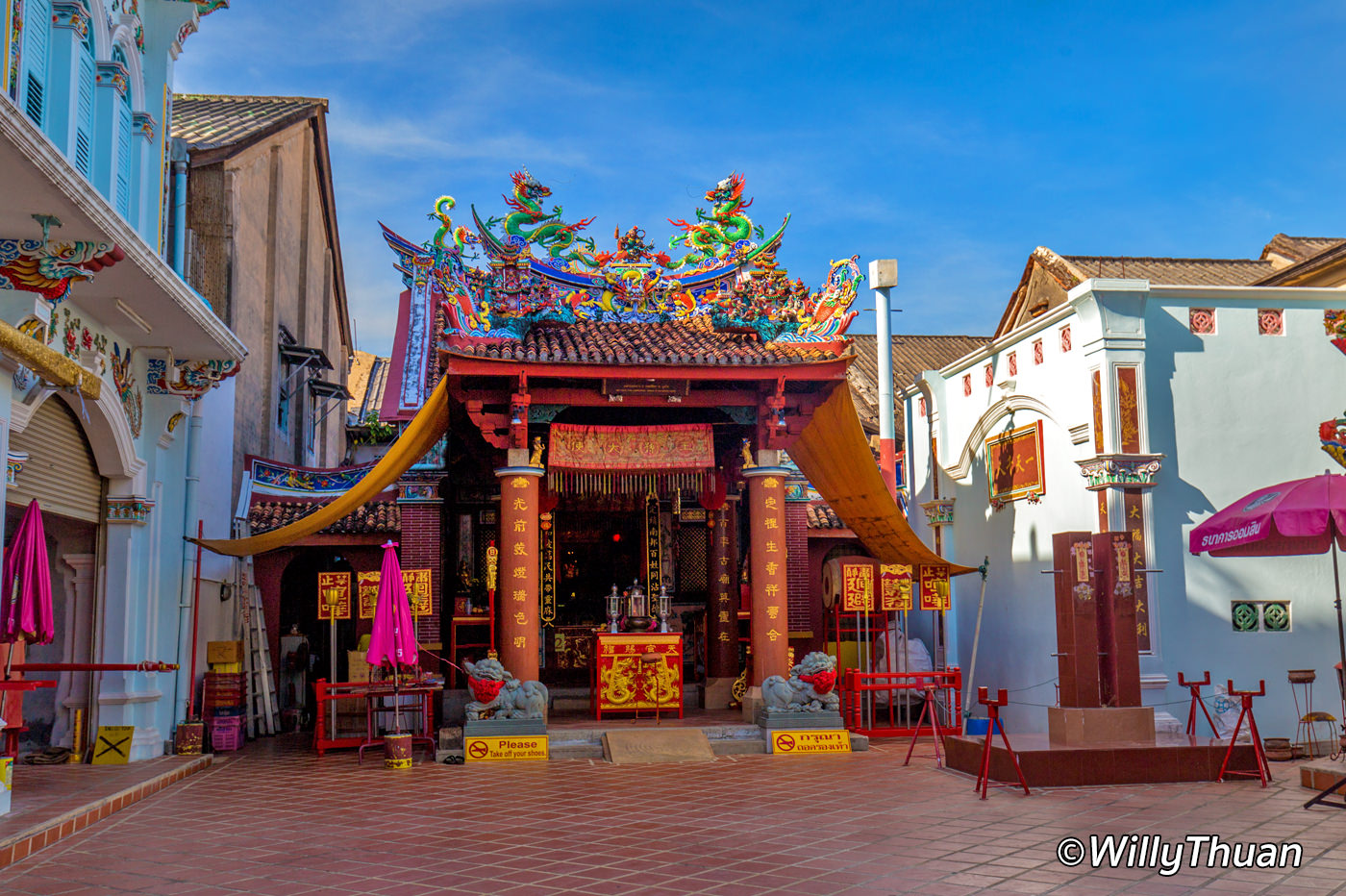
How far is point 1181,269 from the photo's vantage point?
18.7 metres

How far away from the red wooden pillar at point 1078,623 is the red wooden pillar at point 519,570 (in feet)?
17.2

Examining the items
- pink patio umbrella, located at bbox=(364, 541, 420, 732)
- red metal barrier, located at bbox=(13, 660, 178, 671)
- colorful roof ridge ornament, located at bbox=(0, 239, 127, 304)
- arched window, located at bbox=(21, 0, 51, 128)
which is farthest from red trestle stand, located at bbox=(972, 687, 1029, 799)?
arched window, located at bbox=(21, 0, 51, 128)

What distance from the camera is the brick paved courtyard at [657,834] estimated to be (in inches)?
225

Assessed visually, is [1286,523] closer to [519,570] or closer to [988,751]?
[988,751]

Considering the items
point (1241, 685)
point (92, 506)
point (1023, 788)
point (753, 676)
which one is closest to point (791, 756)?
point (753, 676)

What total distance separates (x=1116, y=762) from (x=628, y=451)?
5.87 meters

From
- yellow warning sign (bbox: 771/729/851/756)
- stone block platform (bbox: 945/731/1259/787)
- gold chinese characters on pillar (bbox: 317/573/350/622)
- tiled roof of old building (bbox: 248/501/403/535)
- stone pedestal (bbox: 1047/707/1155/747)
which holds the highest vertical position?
tiled roof of old building (bbox: 248/501/403/535)

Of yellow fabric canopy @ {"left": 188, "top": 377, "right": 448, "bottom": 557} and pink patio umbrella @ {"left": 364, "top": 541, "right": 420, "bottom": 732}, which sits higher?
yellow fabric canopy @ {"left": 188, "top": 377, "right": 448, "bottom": 557}

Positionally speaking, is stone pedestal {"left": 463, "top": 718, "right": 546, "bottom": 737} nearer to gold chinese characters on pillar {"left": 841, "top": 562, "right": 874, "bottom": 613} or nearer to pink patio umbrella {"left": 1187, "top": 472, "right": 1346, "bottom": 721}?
gold chinese characters on pillar {"left": 841, "top": 562, "right": 874, "bottom": 613}

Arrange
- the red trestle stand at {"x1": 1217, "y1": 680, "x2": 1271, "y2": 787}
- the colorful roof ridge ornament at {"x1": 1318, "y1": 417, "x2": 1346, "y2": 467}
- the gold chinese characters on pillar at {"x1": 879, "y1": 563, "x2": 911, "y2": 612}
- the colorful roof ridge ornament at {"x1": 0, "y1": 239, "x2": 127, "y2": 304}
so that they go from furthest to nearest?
the gold chinese characters on pillar at {"x1": 879, "y1": 563, "x2": 911, "y2": 612} < the colorful roof ridge ornament at {"x1": 1318, "y1": 417, "x2": 1346, "y2": 467} < the red trestle stand at {"x1": 1217, "y1": 680, "x2": 1271, "y2": 787} < the colorful roof ridge ornament at {"x1": 0, "y1": 239, "x2": 127, "y2": 304}

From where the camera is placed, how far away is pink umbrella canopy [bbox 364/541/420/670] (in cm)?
1084

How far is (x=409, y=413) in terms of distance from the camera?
15398 mm

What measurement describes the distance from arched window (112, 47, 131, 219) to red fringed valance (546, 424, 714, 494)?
472cm

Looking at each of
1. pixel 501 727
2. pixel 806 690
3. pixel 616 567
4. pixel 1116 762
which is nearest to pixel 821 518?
pixel 616 567
